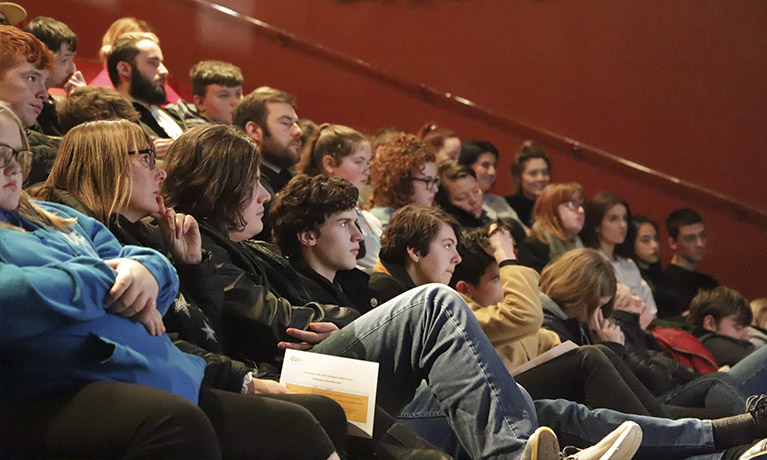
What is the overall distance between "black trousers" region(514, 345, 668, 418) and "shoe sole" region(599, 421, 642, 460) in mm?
579

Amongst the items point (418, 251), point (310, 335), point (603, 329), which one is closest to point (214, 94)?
point (418, 251)

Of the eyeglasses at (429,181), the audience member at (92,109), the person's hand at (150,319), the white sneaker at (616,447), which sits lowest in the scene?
the eyeglasses at (429,181)

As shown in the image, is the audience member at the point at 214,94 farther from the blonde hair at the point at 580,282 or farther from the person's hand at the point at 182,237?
the person's hand at the point at 182,237

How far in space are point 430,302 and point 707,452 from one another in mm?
834

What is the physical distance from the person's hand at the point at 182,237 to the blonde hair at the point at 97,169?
4.0 inches

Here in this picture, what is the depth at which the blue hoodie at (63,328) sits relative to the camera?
1465 millimetres

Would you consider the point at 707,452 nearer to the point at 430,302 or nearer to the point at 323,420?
the point at 430,302

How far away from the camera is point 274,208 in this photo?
2631 millimetres

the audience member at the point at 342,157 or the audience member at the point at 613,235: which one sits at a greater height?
the audience member at the point at 342,157

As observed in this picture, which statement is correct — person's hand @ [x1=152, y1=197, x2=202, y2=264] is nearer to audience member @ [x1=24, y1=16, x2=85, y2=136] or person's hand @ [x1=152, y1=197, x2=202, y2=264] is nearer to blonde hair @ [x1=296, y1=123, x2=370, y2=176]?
blonde hair @ [x1=296, y1=123, x2=370, y2=176]

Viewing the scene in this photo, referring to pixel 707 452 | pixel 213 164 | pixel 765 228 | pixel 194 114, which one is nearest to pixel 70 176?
pixel 213 164

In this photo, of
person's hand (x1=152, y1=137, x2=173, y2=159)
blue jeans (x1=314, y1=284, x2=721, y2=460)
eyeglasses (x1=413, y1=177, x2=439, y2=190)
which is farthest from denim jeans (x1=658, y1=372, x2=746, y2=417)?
person's hand (x1=152, y1=137, x2=173, y2=159)

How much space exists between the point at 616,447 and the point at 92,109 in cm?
186

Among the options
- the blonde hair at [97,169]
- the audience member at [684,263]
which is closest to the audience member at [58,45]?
the blonde hair at [97,169]
